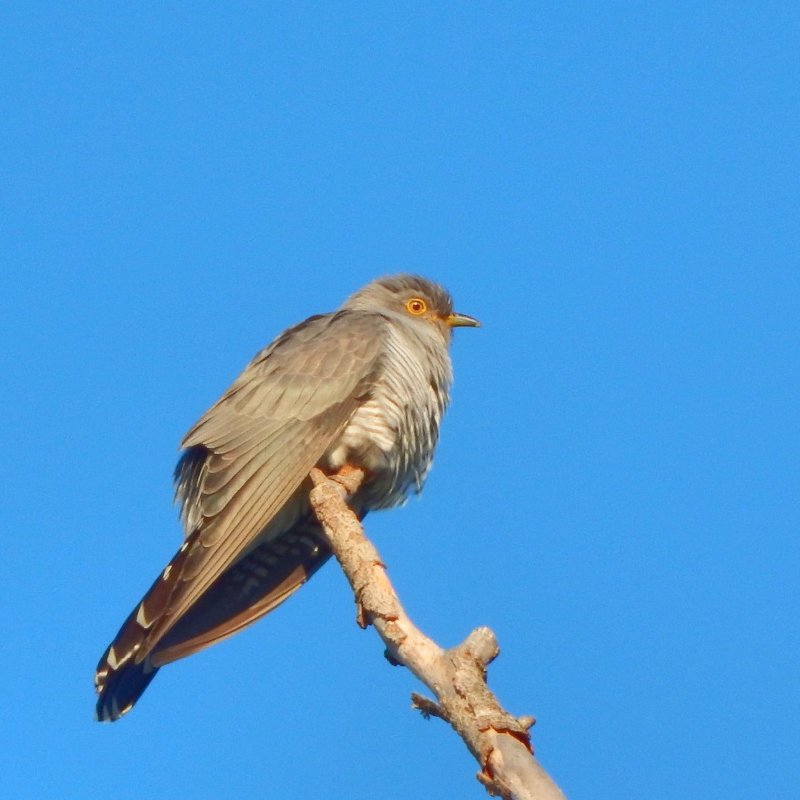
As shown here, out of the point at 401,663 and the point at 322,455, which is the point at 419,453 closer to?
A: the point at 322,455

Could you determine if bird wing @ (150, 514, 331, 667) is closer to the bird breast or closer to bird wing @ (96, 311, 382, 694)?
bird wing @ (96, 311, 382, 694)

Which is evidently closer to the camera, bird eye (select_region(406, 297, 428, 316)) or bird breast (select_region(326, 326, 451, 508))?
bird breast (select_region(326, 326, 451, 508))

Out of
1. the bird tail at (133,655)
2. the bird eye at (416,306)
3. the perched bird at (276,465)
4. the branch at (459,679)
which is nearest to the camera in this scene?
the branch at (459,679)

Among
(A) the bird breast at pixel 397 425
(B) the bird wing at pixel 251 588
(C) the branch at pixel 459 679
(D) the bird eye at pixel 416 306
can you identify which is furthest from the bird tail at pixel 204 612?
(D) the bird eye at pixel 416 306

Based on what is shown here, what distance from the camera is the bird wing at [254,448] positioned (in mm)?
4438

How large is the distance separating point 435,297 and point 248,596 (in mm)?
2118

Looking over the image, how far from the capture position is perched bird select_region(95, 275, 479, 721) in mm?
4539

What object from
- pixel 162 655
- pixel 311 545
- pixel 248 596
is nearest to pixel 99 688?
pixel 162 655

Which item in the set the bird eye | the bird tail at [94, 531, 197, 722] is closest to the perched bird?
the bird tail at [94, 531, 197, 722]

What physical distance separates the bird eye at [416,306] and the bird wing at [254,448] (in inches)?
27.5

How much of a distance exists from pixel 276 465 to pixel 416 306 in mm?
1803

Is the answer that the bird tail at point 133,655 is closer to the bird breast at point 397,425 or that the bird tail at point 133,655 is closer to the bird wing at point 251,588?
the bird wing at point 251,588

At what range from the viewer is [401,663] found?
3.68 m

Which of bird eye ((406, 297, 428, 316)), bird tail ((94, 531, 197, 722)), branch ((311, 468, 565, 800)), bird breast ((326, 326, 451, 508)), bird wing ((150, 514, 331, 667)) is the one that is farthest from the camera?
bird eye ((406, 297, 428, 316))
